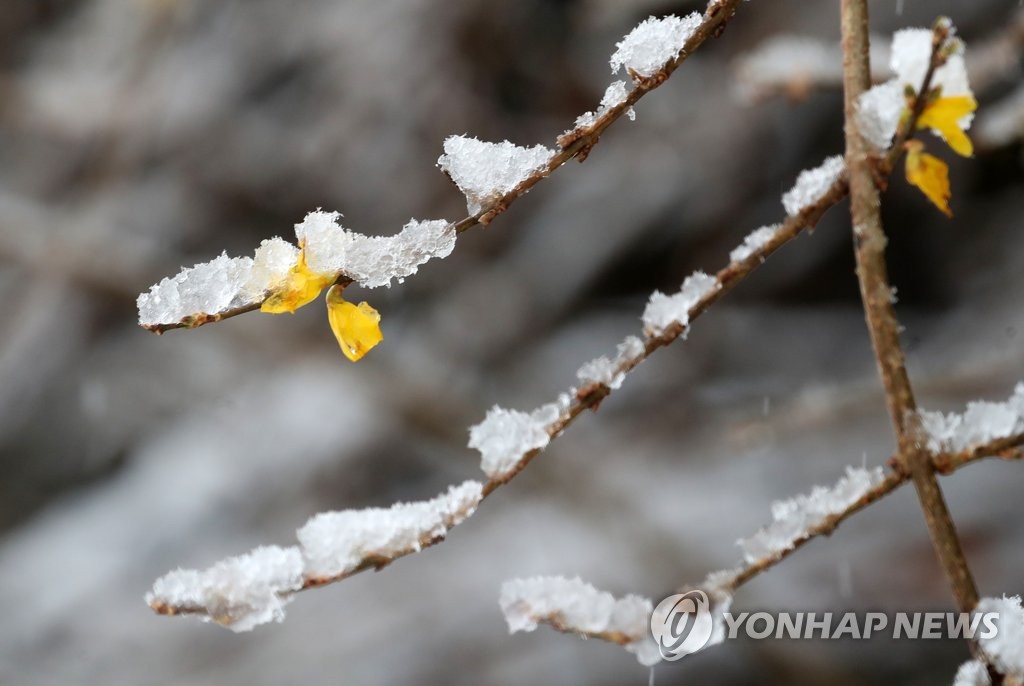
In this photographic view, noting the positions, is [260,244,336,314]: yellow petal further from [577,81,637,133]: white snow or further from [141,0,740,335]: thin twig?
[577,81,637,133]: white snow

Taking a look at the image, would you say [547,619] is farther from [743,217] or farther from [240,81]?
[240,81]

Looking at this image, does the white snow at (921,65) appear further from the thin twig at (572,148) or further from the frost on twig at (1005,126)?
the frost on twig at (1005,126)

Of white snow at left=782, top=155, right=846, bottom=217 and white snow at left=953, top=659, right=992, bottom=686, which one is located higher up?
white snow at left=782, top=155, right=846, bottom=217

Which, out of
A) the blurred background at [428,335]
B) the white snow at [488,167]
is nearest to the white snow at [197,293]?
the white snow at [488,167]

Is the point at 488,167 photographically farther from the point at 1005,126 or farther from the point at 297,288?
the point at 1005,126

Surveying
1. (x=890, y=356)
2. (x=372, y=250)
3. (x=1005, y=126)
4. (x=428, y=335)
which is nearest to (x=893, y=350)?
(x=890, y=356)

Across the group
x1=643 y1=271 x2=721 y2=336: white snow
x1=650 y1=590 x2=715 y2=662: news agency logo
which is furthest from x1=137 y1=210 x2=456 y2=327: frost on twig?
x1=650 y1=590 x2=715 y2=662: news agency logo
